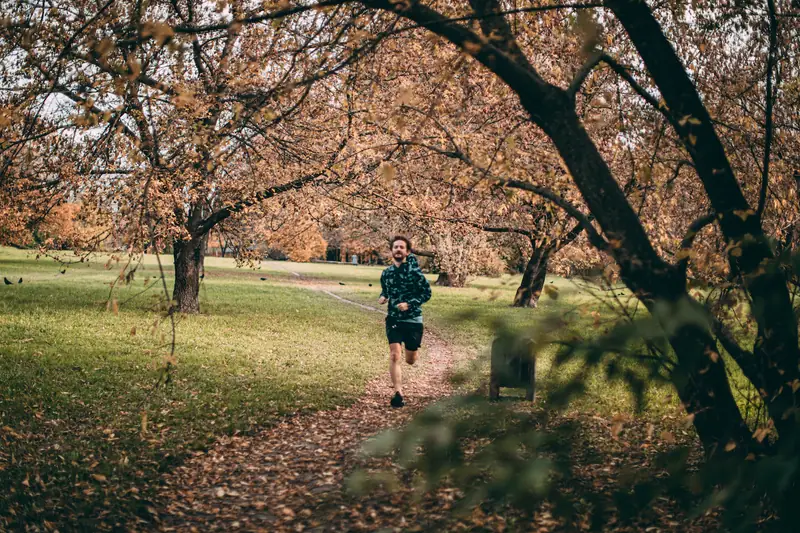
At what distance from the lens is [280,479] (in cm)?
607

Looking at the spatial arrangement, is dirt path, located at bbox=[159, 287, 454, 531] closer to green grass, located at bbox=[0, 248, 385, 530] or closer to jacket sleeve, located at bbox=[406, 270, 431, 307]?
green grass, located at bbox=[0, 248, 385, 530]

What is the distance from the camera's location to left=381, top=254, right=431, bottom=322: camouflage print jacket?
8.58 m

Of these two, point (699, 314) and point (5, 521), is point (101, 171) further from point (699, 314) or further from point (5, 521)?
point (699, 314)

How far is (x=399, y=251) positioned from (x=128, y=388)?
4.37 meters

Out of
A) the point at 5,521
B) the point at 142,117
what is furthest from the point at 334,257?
the point at 5,521

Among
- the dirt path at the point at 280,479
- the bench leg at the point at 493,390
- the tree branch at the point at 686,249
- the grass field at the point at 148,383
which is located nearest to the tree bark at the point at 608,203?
the tree branch at the point at 686,249

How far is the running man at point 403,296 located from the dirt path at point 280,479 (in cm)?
93

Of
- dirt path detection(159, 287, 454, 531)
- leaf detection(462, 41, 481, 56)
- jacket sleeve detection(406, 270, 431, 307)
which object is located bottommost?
dirt path detection(159, 287, 454, 531)

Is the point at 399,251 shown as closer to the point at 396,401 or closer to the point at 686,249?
the point at 396,401

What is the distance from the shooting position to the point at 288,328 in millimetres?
18562

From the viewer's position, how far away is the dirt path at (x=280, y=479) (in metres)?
5.05

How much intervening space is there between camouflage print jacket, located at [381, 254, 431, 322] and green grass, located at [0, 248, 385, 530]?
168cm

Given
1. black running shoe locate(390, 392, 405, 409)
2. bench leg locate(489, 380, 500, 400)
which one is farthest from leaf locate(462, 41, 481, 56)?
black running shoe locate(390, 392, 405, 409)

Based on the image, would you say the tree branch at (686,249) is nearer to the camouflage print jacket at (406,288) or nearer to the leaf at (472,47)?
the leaf at (472,47)
